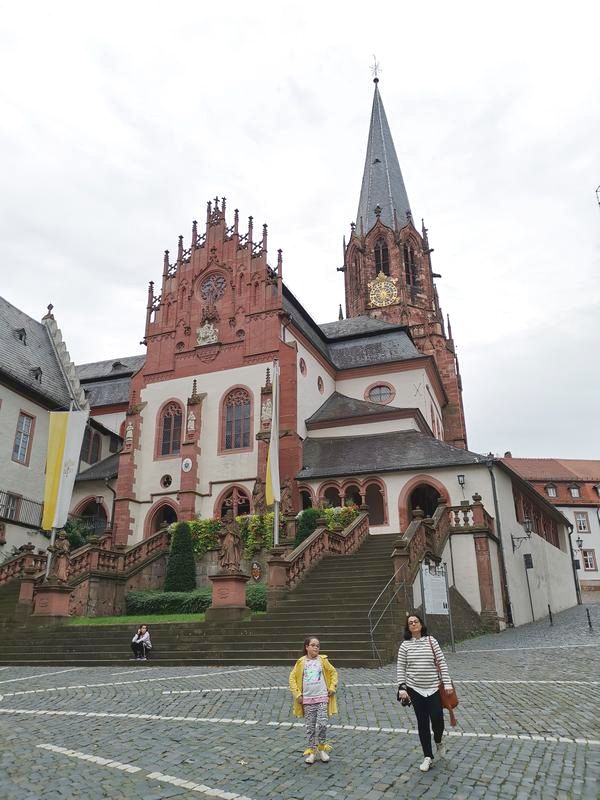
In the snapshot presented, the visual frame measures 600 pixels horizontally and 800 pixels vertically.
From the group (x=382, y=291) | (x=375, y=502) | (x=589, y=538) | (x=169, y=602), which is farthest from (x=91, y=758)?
(x=589, y=538)

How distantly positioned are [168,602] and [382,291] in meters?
38.7

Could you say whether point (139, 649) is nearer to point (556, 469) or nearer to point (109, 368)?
point (109, 368)

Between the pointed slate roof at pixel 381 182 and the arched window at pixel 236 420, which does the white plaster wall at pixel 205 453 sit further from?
the pointed slate roof at pixel 381 182

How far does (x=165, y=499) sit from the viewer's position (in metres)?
32.2

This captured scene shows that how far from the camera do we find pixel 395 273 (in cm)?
5597

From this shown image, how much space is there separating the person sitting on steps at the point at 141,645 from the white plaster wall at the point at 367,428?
17.7 metres

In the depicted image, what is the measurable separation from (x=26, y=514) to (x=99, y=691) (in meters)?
21.4

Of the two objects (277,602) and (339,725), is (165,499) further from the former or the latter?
(339,725)

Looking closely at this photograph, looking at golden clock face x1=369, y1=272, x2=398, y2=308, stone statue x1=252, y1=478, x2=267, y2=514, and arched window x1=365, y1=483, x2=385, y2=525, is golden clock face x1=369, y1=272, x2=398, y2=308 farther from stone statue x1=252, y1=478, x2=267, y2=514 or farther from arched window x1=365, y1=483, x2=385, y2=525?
stone statue x1=252, y1=478, x2=267, y2=514

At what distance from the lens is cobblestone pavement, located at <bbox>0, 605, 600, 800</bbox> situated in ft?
19.1

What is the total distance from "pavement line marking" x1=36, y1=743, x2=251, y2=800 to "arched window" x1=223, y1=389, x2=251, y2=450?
80.7ft

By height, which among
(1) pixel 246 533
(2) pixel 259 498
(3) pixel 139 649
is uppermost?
(2) pixel 259 498

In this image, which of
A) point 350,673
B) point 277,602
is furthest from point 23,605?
point 350,673

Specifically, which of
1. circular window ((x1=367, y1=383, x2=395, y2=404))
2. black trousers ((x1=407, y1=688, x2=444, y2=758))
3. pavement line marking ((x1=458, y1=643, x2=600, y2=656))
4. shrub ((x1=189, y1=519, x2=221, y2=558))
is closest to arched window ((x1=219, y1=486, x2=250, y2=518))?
shrub ((x1=189, y1=519, x2=221, y2=558))
